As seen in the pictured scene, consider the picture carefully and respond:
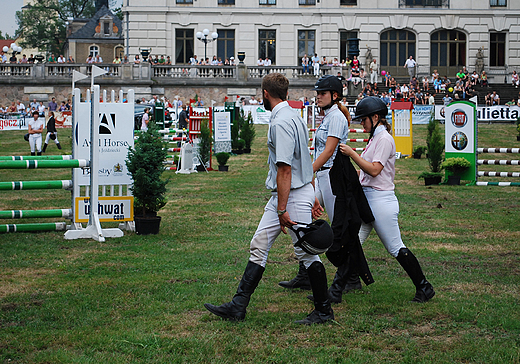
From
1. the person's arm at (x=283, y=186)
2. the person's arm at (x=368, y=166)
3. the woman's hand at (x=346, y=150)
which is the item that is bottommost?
→ the person's arm at (x=283, y=186)

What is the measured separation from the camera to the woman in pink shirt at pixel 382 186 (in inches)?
252

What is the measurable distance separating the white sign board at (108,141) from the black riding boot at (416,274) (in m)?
5.50

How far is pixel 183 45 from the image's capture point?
56.0 m

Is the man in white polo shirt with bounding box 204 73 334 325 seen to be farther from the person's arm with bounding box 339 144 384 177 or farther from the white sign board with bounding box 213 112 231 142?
the white sign board with bounding box 213 112 231 142

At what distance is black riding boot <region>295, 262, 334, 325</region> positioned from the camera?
5.80m

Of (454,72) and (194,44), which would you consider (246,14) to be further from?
(454,72)

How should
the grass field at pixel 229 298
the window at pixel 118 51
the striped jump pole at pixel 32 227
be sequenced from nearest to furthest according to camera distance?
the grass field at pixel 229 298 → the striped jump pole at pixel 32 227 → the window at pixel 118 51

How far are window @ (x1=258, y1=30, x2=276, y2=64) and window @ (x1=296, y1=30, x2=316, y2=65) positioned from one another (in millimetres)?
2197

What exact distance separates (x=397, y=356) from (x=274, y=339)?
3.25 feet

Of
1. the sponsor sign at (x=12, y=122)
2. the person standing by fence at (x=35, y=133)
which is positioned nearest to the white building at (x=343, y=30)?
the sponsor sign at (x=12, y=122)

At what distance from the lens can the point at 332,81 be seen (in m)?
6.55

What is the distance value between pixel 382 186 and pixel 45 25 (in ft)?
315

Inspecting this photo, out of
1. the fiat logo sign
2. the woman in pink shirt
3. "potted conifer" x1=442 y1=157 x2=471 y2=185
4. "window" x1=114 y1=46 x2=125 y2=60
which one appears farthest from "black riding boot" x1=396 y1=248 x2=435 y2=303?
"window" x1=114 y1=46 x2=125 y2=60

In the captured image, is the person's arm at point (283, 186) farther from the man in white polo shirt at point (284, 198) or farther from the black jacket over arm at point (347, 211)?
the black jacket over arm at point (347, 211)
